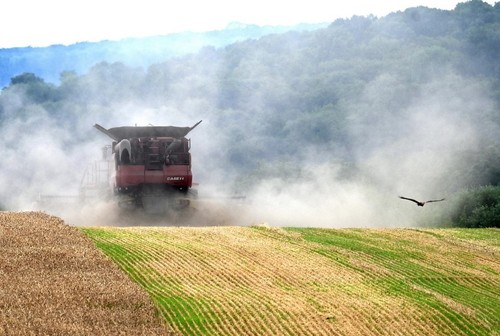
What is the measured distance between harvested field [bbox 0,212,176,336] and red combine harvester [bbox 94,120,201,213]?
1013 cm

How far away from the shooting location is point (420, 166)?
332 ft

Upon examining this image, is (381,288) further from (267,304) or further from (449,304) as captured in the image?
(267,304)

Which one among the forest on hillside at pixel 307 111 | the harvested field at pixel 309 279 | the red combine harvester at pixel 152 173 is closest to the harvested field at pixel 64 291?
the harvested field at pixel 309 279

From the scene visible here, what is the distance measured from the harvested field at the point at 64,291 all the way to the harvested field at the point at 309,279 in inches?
43.1

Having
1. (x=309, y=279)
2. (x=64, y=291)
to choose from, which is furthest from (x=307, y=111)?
(x=64, y=291)

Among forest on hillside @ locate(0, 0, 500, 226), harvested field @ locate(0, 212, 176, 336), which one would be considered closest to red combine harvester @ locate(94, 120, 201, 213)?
harvested field @ locate(0, 212, 176, 336)

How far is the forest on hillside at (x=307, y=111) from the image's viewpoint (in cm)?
9344

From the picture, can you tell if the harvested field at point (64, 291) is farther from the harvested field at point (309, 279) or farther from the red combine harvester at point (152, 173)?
the red combine harvester at point (152, 173)

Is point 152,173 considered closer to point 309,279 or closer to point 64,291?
point 309,279

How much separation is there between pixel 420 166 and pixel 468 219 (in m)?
27.5

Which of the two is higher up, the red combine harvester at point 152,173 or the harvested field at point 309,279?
the red combine harvester at point 152,173

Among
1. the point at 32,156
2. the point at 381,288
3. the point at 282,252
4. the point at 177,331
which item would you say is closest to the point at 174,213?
the point at 282,252

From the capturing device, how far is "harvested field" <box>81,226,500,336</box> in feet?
97.3

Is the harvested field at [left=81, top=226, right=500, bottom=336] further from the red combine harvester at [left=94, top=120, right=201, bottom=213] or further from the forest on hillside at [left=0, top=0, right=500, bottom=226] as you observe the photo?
the forest on hillside at [left=0, top=0, right=500, bottom=226]
